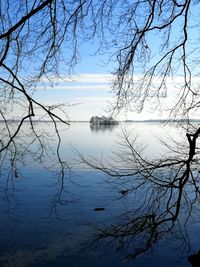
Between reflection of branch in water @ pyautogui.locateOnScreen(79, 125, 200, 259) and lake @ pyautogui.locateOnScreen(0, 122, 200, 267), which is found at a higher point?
reflection of branch in water @ pyautogui.locateOnScreen(79, 125, 200, 259)

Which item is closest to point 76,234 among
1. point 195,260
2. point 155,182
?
point 195,260

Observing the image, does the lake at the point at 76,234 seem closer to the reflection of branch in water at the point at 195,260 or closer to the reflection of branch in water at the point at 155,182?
the reflection of branch in water at the point at 195,260

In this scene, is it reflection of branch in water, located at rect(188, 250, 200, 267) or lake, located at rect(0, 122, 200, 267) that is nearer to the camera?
reflection of branch in water, located at rect(188, 250, 200, 267)

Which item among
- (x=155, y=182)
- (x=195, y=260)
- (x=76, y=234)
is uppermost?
(x=155, y=182)

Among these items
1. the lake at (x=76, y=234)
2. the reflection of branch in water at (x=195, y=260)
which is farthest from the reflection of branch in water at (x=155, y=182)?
the reflection of branch in water at (x=195, y=260)

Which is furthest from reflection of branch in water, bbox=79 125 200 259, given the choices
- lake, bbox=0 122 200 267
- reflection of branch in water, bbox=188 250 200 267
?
reflection of branch in water, bbox=188 250 200 267

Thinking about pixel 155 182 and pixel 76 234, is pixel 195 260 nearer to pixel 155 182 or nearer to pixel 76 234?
pixel 76 234

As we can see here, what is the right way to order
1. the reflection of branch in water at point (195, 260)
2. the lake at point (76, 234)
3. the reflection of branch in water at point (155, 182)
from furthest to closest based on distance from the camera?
the lake at point (76, 234) → the reflection of branch in water at point (195, 260) → the reflection of branch in water at point (155, 182)

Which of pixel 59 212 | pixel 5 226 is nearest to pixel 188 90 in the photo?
pixel 5 226

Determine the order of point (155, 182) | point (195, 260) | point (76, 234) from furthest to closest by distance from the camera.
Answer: point (76, 234) → point (195, 260) → point (155, 182)

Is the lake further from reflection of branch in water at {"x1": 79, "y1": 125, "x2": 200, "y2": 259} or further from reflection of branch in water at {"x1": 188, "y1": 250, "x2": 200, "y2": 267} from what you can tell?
reflection of branch in water at {"x1": 79, "y1": 125, "x2": 200, "y2": 259}

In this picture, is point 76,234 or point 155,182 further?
point 76,234

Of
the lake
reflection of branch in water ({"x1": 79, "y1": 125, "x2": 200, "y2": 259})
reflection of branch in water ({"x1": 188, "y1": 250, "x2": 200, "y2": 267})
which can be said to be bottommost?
the lake

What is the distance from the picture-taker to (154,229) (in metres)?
4.84
